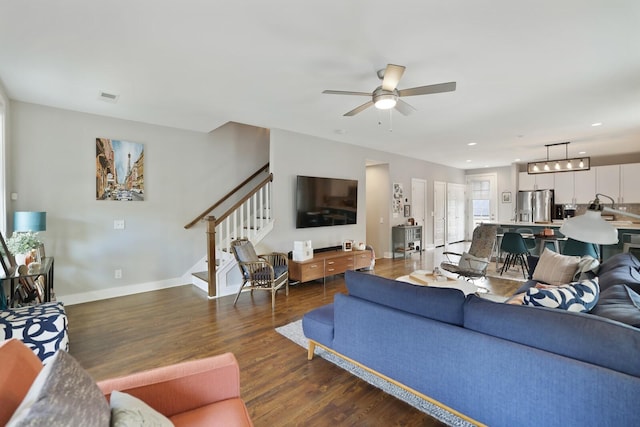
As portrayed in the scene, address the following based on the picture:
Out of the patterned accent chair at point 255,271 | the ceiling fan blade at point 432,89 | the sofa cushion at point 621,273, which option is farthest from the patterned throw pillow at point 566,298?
the patterned accent chair at point 255,271

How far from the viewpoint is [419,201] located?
8.41 m

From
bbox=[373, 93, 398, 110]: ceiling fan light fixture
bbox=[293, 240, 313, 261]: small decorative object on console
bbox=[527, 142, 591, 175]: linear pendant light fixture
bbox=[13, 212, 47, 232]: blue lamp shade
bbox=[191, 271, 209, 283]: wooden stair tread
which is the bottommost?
bbox=[191, 271, 209, 283]: wooden stair tread

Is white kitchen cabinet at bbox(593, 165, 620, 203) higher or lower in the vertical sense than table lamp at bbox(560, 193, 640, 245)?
higher

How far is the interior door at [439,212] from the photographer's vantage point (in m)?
9.02

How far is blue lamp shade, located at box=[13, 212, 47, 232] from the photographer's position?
3.11 meters

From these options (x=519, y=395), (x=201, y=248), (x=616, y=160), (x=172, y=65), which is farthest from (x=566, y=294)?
(x=616, y=160)

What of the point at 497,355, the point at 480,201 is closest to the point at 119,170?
the point at 497,355

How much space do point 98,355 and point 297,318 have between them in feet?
6.35

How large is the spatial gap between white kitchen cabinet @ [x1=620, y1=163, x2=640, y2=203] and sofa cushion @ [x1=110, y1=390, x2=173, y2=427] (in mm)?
9888

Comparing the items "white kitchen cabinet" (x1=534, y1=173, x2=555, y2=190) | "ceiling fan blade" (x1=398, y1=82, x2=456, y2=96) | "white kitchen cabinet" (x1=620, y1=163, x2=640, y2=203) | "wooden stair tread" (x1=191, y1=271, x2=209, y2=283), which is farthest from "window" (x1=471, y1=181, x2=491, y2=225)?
"wooden stair tread" (x1=191, y1=271, x2=209, y2=283)

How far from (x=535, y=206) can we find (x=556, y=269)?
6.25 metres

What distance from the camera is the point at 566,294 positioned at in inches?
69.2

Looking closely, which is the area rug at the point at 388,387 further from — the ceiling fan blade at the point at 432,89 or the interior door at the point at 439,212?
the interior door at the point at 439,212

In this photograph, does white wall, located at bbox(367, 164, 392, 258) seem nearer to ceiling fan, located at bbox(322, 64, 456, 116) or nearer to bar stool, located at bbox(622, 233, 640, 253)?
bar stool, located at bbox(622, 233, 640, 253)
